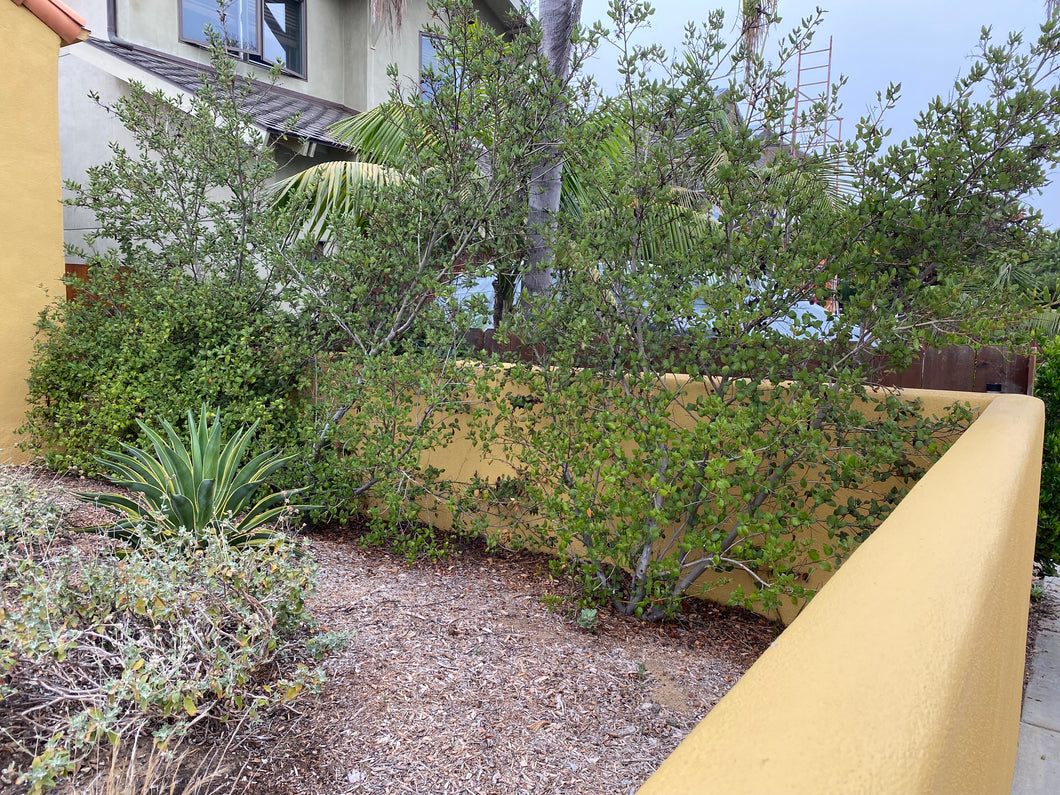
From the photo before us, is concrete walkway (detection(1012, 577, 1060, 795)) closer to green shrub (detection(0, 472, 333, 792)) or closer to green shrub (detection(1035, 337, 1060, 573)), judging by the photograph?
green shrub (detection(1035, 337, 1060, 573))

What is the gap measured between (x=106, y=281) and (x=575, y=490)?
211 inches

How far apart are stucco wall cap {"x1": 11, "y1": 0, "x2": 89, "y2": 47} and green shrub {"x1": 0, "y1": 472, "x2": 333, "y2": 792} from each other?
6.29 metres

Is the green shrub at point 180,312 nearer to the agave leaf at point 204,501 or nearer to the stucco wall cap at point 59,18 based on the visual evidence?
the stucco wall cap at point 59,18

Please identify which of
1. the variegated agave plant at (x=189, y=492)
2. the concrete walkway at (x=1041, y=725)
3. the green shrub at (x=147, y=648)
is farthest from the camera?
the variegated agave plant at (x=189, y=492)

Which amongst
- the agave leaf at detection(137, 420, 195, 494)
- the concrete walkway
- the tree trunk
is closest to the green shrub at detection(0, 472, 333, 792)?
the agave leaf at detection(137, 420, 195, 494)

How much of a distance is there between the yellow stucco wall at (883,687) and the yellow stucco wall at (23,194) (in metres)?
7.89

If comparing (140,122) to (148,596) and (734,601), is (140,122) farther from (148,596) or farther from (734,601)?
(734,601)

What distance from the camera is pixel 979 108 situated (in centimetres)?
346

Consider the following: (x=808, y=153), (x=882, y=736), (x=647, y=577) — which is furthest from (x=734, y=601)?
(x=882, y=736)

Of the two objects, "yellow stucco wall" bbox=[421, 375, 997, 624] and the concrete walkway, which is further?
"yellow stucco wall" bbox=[421, 375, 997, 624]

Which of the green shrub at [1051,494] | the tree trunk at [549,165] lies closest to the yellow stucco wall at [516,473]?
the green shrub at [1051,494]

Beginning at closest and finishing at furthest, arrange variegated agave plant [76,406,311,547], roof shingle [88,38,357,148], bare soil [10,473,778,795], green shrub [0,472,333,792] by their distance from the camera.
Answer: green shrub [0,472,333,792]
bare soil [10,473,778,795]
variegated agave plant [76,406,311,547]
roof shingle [88,38,357,148]

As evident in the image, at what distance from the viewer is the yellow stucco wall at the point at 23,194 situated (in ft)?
22.3

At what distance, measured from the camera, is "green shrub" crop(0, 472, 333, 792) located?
2.35m
